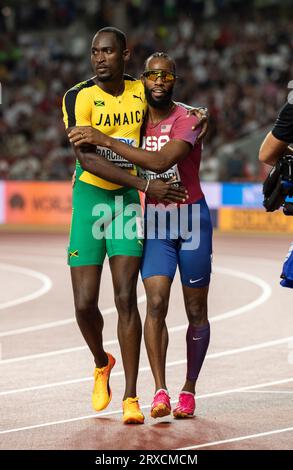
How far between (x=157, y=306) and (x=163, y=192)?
75 cm

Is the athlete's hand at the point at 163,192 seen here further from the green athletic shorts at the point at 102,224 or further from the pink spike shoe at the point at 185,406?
the pink spike shoe at the point at 185,406

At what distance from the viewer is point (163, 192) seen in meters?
7.43

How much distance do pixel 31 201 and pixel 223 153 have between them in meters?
4.76

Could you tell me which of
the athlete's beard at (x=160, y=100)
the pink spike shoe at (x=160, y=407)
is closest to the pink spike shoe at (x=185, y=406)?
the pink spike shoe at (x=160, y=407)

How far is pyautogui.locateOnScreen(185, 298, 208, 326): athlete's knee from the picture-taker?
25.6ft

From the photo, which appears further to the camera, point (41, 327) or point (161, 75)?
point (41, 327)

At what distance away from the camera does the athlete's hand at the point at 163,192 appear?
7424mm

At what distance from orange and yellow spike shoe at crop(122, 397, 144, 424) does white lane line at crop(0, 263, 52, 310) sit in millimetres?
6506

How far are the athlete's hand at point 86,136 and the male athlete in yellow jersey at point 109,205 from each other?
0.08 metres

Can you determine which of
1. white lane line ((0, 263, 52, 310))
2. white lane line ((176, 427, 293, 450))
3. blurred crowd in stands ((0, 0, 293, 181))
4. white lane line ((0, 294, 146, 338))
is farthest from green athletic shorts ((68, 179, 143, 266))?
blurred crowd in stands ((0, 0, 293, 181))

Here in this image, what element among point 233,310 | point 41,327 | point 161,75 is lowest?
point 233,310

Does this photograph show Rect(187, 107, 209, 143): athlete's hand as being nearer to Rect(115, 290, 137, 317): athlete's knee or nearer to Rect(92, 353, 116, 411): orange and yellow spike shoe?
Rect(115, 290, 137, 317): athlete's knee

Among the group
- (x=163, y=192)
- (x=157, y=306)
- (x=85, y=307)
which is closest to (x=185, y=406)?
→ (x=157, y=306)

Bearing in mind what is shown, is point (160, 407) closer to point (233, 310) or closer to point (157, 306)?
point (157, 306)
